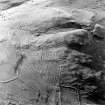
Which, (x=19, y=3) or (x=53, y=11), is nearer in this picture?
(x=53, y=11)

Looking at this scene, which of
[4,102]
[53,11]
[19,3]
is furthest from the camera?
[19,3]

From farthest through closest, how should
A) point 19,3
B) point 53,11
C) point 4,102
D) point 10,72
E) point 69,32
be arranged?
point 19,3
point 53,11
point 69,32
point 10,72
point 4,102

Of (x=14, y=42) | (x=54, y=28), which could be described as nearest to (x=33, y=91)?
(x=14, y=42)

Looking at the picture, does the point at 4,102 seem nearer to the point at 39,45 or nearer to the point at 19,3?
the point at 39,45

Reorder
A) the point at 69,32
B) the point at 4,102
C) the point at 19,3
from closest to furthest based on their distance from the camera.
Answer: the point at 4,102 → the point at 69,32 → the point at 19,3

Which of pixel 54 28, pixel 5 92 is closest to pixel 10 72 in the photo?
pixel 5 92

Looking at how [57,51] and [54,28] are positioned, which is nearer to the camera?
[57,51]

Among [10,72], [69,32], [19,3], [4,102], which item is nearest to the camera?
[4,102]

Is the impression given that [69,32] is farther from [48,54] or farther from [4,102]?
[4,102]

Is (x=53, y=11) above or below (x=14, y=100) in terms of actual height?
above
